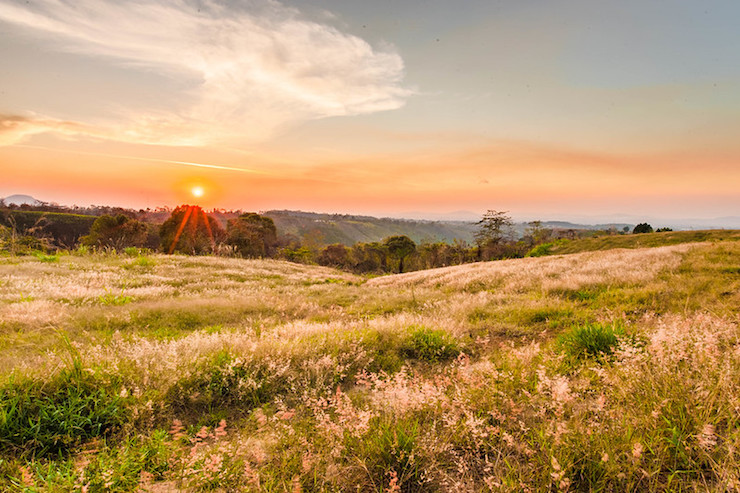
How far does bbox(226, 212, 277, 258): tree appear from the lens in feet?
189

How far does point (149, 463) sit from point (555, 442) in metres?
3.29

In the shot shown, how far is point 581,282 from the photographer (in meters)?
9.59

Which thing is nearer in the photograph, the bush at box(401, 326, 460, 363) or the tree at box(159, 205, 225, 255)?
the bush at box(401, 326, 460, 363)

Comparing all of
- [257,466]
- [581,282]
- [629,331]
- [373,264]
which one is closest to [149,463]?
[257,466]

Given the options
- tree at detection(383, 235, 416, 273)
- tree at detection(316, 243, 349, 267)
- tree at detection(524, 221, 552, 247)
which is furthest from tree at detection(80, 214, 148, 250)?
tree at detection(524, 221, 552, 247)

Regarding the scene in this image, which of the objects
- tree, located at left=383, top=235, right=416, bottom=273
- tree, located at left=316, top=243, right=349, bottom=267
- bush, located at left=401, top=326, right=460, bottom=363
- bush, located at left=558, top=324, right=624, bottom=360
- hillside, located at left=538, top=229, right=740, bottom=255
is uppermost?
hillside, located at left=538, top=229, right=740, bottom=255

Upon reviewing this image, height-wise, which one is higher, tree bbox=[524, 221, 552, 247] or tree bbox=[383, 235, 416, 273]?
tree bbox=[524, 221, 552, 247]

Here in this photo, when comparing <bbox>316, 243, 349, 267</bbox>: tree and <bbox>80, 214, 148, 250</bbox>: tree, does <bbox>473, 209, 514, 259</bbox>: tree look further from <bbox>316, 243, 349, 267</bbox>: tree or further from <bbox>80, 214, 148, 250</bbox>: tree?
<bbox>80, 214, 148, 250</bbox>: tree

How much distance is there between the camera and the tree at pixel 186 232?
5070cm

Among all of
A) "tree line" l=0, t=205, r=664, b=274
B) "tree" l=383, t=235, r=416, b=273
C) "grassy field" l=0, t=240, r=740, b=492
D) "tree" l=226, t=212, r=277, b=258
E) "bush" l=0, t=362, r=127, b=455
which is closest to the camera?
"grassy field" l=0, t=240, r=740, b=492

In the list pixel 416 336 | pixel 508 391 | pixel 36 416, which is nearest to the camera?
pixel 36 416

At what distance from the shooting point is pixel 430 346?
557 centimetres

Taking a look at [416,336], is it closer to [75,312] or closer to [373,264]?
[75,312]

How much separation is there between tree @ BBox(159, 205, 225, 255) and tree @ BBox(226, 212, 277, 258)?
4.43 meters
